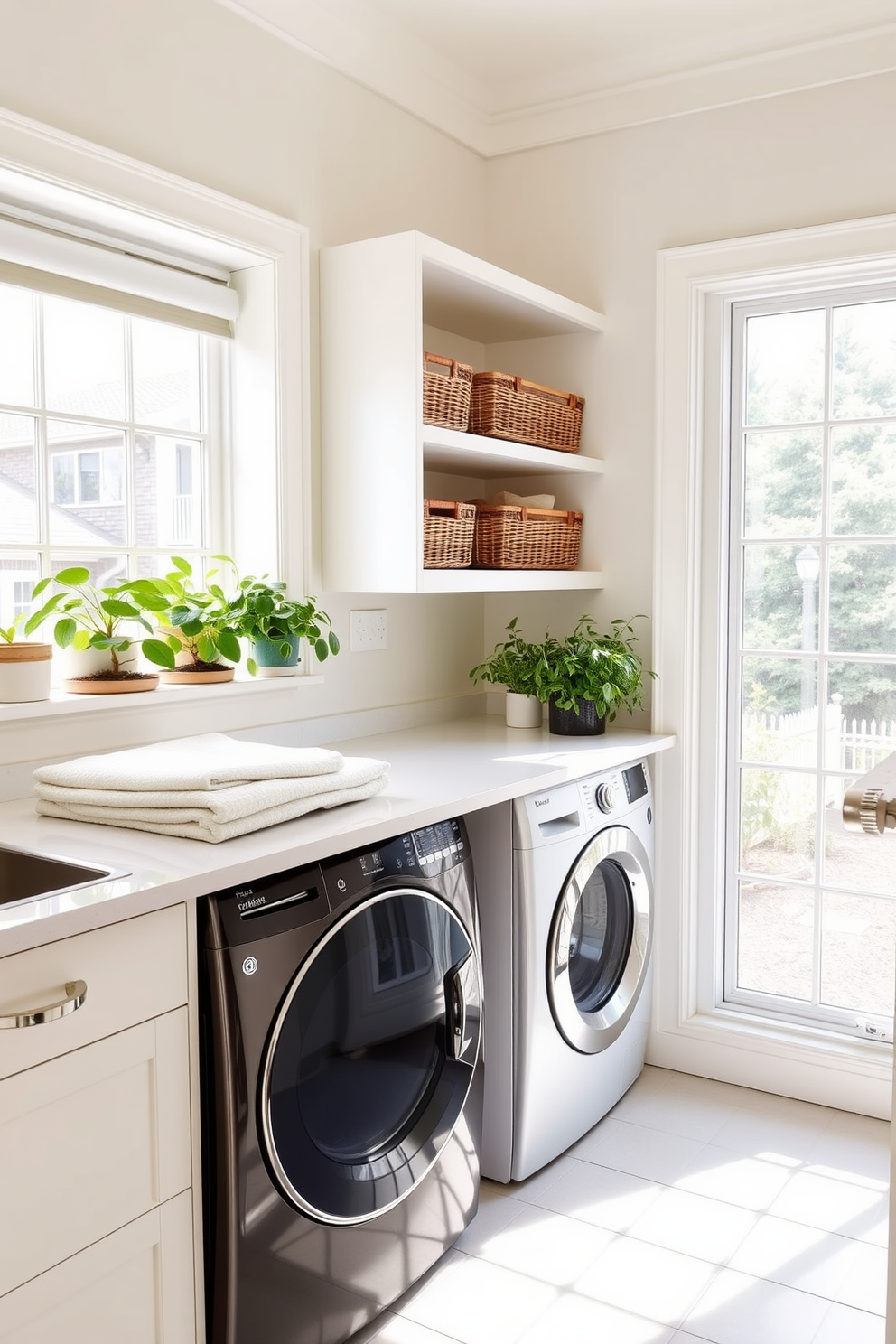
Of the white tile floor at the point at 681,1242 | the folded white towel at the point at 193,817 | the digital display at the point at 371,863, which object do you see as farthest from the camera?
the white tile floor at the point at 681,1242

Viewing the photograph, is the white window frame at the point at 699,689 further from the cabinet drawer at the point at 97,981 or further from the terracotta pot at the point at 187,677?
the cabinet drawer at the point at 97,981

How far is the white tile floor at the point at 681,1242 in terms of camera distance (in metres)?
1.89

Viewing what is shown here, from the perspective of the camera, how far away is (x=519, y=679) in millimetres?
2805

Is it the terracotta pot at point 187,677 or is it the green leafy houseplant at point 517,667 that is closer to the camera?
the terracotta pot at point 187,677

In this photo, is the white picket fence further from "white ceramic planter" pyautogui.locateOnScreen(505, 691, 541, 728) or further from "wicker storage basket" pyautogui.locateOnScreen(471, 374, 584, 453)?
"wicker storage basket" pyautogui.locateOnScreen(471, 374, 584, 453)

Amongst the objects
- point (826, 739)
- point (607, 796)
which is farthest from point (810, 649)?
point (607, 796)

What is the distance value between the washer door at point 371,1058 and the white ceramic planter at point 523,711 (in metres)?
0.94

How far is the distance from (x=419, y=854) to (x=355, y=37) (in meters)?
1.86

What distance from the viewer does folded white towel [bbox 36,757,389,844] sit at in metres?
1.63

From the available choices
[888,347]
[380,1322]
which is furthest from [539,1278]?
[888,347]

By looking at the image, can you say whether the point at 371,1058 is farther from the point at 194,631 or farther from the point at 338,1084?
the point at 194,631

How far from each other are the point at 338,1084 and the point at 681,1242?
2.80 ft

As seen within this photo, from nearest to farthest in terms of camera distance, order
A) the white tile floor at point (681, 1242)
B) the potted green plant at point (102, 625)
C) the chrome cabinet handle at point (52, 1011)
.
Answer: the chrome cabinet handle at point (52, 1011) < the white tile floor at point (681, 1242) < the potted green plant at point (102, 625)

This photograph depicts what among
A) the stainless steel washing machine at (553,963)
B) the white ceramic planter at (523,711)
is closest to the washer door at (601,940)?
the stainless steel washing machine at (553,963)
